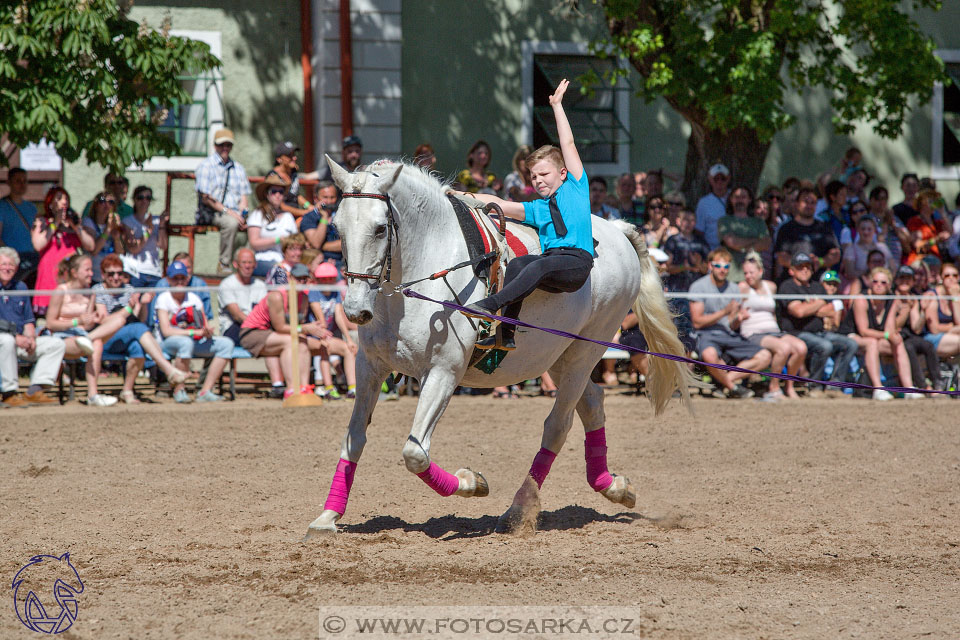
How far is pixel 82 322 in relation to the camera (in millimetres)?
10758

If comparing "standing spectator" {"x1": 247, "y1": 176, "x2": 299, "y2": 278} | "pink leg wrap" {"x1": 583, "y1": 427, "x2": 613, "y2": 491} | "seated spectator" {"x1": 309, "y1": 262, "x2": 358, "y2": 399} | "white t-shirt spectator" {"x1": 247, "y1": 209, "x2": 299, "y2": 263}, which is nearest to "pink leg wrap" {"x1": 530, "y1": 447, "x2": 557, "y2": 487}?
"pink leg wrap" {"x1": 583, "y1": 427, "x2": 613, "y2": 491}

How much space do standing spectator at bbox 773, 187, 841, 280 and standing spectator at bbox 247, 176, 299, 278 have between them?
18.6 ft

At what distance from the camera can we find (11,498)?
22.3 ft

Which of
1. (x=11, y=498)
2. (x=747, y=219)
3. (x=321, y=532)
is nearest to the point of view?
(x=321, y=532)

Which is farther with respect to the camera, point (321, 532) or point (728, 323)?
point (728, 323)

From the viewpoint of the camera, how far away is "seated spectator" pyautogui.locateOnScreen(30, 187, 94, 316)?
11.3m

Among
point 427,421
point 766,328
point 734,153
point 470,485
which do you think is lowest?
point 470,485

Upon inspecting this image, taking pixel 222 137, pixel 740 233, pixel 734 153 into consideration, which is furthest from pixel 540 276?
pixel 734 153

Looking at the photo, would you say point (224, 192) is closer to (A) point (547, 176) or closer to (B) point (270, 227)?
(B) point (270, 227)

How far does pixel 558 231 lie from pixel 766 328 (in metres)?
6.53

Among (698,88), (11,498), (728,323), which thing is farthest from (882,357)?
(11,498)

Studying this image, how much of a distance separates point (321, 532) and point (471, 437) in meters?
3.40

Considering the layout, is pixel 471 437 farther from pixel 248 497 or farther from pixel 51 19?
pixel 51 19

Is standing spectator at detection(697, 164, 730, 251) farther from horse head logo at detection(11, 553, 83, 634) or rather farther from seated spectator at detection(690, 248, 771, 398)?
horse head logo at detection(11, 553, 83, 634)
